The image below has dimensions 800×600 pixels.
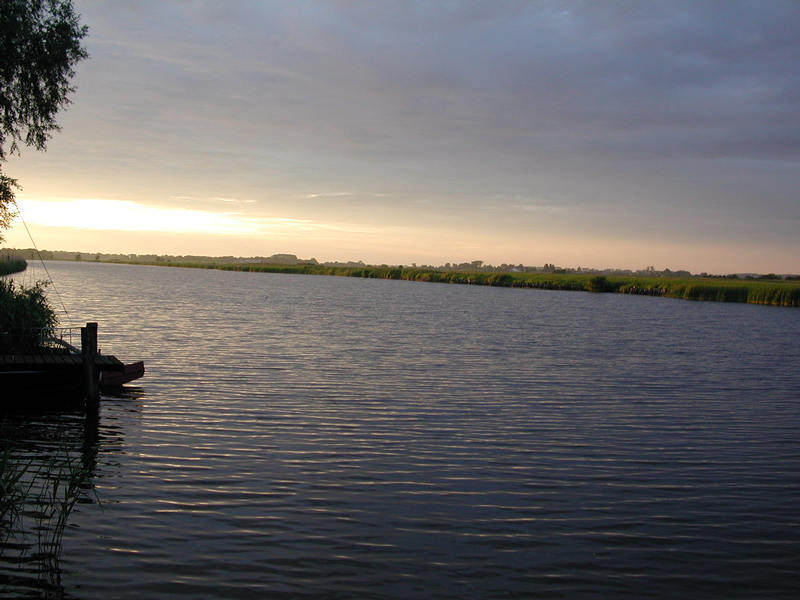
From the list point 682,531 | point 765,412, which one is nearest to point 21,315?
point 682,531

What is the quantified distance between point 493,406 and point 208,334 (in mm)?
22530

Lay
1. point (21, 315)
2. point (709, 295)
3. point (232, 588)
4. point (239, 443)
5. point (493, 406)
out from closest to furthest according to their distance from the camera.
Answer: point (232, 588)
point (239, 443)
point (493, 406)
point (21, 315)
point (709, 295)

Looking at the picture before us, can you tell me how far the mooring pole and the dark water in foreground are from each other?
0.76m

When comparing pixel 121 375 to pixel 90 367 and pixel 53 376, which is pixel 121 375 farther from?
pixel 90 367

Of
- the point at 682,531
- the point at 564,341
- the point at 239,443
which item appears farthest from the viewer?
the point at 564,341

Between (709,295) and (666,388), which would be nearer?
(666,388)

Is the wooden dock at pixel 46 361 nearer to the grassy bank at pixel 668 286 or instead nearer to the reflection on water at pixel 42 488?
the reflection on water at pixel 42 488

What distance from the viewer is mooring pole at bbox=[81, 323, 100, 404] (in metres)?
20.0

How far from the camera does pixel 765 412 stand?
22.0 metres

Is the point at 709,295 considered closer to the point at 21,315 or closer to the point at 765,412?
the point at 765,412

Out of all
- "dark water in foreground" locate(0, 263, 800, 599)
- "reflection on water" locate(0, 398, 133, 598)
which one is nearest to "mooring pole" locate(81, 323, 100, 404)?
"reflection on water" locate(0, 398, 133, 598)

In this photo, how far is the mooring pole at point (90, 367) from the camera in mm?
20031

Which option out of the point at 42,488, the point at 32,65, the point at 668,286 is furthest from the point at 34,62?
the point at 668,286

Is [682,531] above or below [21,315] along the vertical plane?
below
